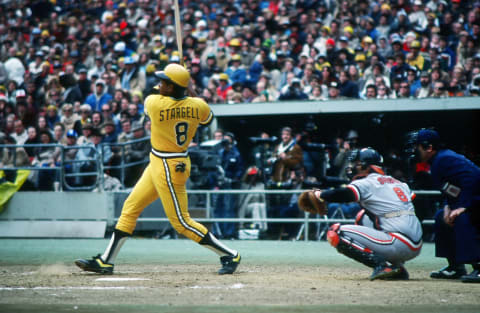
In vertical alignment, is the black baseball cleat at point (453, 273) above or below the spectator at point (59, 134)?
below

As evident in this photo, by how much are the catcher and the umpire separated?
426mm

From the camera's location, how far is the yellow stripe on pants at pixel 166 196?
6793 millimetres

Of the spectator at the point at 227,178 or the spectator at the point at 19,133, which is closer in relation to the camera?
the spectator at the point at 227,178

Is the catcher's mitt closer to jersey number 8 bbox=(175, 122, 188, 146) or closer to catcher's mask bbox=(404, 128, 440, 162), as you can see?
→ catcher's mask bbox=(404, 128, 440, 162)

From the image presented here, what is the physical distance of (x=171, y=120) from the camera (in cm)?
686

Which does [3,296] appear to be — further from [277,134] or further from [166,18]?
[166,18]

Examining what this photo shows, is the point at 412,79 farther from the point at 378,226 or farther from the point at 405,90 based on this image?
the point at 378,226

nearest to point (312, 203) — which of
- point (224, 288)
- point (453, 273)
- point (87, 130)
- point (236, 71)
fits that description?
point (224, 288)

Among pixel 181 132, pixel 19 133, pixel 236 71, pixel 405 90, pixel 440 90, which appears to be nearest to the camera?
pixel 181 132

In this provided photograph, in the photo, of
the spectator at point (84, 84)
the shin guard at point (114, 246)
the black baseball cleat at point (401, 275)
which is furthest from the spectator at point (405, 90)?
the spectator at point (84, 84)

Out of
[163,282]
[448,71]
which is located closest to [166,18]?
[448,71]

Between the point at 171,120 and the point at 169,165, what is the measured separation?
0.48 metres

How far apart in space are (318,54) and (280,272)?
8.92 m

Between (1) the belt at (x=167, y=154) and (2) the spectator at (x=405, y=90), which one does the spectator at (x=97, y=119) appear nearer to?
(2) the spectator at (x=405, y=90)
